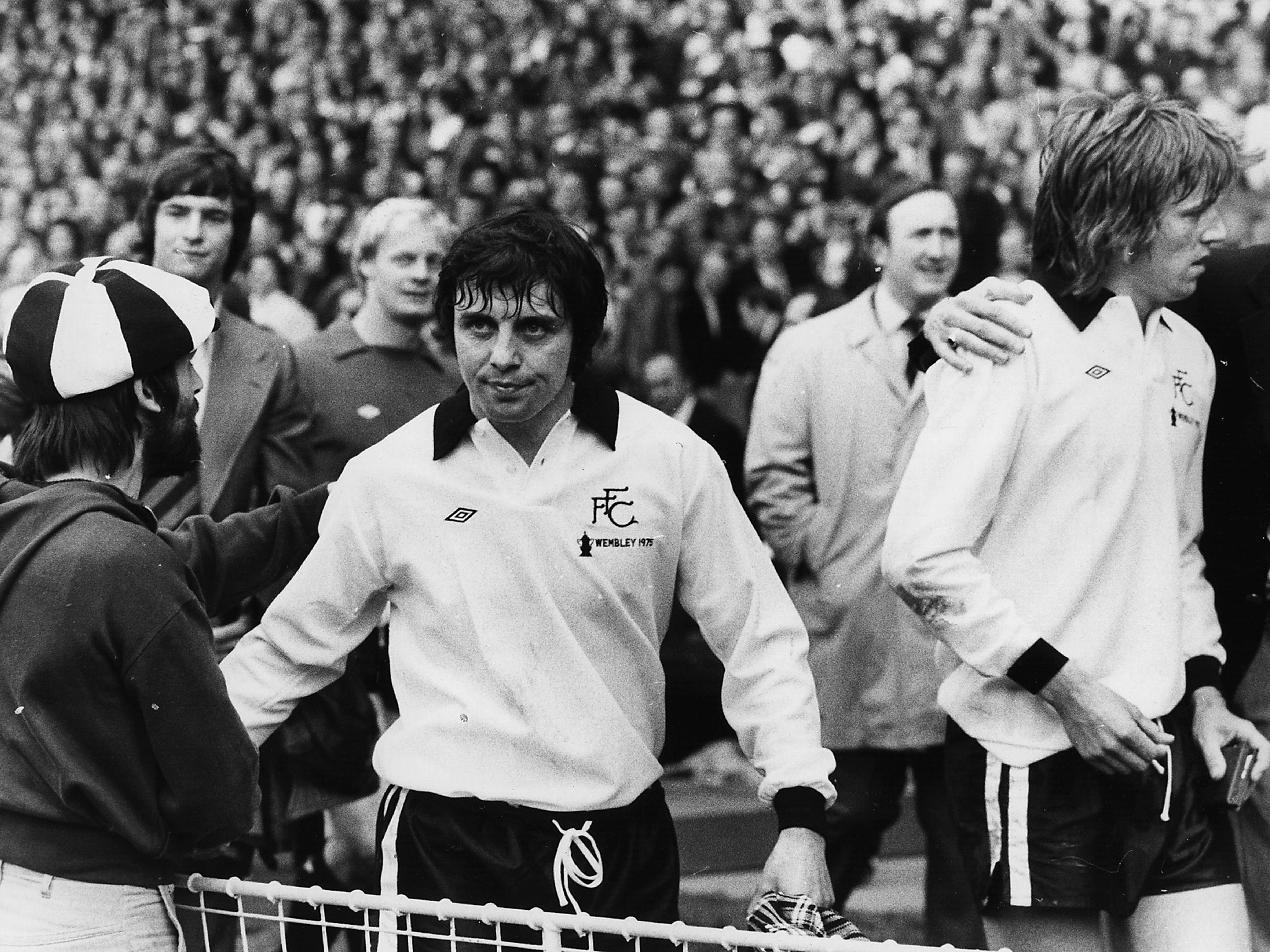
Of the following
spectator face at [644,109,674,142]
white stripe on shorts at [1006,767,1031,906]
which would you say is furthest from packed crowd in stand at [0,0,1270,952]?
spectator face at [644,109,674,142]

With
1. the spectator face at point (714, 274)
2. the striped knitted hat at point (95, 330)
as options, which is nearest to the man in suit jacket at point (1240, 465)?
the striped knitted hat at point (95, 330)

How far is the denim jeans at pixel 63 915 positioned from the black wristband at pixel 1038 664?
131 cm

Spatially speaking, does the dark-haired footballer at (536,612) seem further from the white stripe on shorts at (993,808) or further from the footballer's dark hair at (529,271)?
the white stripe on shorts at (993,808)

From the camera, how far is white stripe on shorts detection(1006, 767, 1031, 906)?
268 cm

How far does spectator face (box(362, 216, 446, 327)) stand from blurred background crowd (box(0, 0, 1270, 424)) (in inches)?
41.2

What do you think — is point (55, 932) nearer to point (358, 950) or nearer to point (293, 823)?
point (358, 950)

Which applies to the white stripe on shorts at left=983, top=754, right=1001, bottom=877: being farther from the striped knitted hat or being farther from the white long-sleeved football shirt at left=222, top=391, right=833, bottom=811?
the striped knitted hat

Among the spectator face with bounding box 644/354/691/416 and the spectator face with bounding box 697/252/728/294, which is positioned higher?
the spectator face with bounding box 697/252/728/294

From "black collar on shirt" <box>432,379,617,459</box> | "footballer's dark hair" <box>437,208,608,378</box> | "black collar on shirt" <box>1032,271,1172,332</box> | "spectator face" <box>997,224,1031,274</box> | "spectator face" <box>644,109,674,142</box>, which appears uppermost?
"spectator face" <box>644,109,674,142</box>

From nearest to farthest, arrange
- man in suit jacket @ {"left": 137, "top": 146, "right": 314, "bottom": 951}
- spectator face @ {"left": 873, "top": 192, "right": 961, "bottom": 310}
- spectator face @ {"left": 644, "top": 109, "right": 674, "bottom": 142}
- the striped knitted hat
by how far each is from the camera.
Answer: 1. the striped knitted hat
2. man in suit jacket @ {"left": 137, "top": 146, "right": 314, "bottom": 951}
3. spectator face @ {"left": 873, "top": 192, "right": 961, "bottom": 310}
4. spectator face @ {"left": 644, "top": 109, "right": 674, "bottom": 142}

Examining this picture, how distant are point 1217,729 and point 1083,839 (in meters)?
0.38

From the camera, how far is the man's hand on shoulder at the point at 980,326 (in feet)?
8.87

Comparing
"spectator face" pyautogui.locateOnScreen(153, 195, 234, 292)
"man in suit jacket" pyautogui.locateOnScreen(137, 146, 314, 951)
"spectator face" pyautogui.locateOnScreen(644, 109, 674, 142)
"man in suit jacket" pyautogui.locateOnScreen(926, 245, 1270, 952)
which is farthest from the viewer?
"spectator face" pyautogui.locateOnScreen(644, 109, 674, 142)

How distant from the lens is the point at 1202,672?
116 inches
